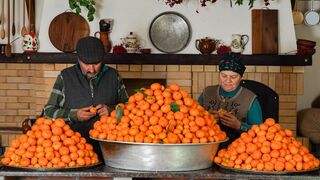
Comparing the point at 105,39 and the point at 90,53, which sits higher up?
the point at 105,39

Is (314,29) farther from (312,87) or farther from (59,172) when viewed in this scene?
(59,172)

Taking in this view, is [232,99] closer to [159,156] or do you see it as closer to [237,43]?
[159,156]

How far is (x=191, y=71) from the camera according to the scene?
21.7 ft

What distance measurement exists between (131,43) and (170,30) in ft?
1.32

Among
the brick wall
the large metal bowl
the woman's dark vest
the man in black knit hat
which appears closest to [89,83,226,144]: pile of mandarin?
the large metal bowl

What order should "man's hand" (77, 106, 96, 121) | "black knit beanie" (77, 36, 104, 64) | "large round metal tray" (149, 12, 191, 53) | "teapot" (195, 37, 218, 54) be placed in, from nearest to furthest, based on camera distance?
"man's hand" (77, 106, 96, 121)
"black knit beanie" (77, 36, 104, 64)
"teapot" (195, 37, 218, 54)
"large round metal tray" (149, 12, 191, 53)

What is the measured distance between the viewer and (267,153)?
11.6 feet

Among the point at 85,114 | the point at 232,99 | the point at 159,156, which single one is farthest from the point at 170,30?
the point at 159,156

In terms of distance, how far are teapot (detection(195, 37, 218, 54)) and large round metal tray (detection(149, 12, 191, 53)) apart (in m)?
0.17

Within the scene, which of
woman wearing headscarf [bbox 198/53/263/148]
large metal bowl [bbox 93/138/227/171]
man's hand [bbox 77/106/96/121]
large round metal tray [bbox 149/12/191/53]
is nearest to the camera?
large metal bowl [bbox 93/138/227/171]

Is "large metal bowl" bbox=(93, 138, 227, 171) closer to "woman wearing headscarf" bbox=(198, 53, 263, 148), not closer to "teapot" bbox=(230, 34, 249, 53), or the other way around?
"woman wearing headscarf" bbox=(198, 53, 263, 148)

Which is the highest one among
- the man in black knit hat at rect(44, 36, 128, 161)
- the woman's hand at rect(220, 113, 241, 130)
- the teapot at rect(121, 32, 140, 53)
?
the teapot at rect(121, 32, 140, 53)

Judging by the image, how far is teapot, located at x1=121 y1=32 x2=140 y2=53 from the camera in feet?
21.2

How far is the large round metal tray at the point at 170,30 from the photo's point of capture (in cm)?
658
